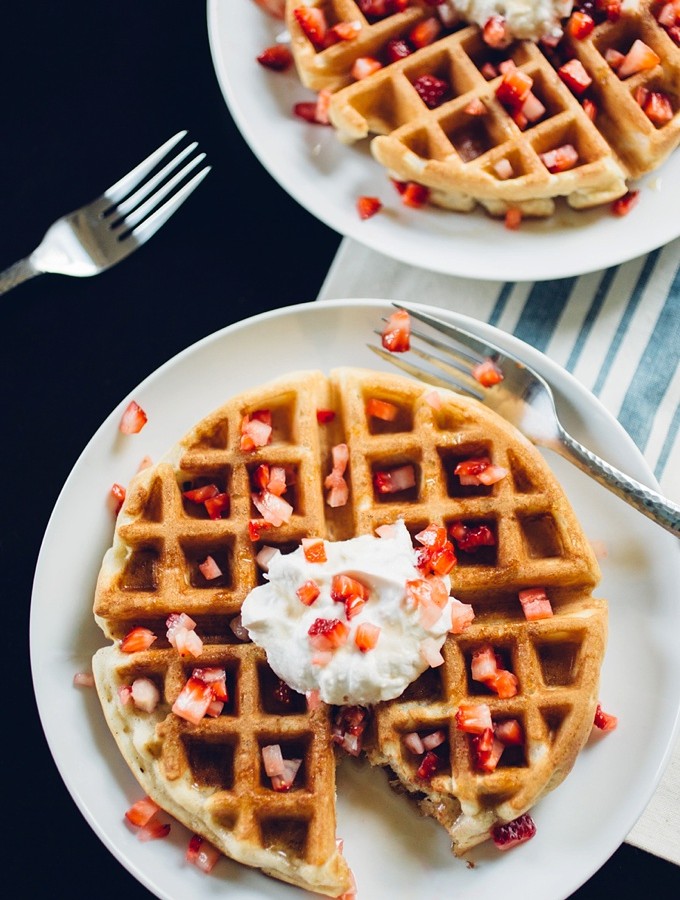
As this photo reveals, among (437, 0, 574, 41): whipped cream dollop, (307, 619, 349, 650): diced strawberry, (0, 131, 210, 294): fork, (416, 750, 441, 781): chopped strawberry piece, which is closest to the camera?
(307, 619, 349, 650): diced strawberry

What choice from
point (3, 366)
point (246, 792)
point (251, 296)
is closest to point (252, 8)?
point (251, 296)

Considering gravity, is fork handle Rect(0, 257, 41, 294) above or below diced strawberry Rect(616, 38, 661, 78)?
above

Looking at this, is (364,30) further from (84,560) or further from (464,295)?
(84,560)

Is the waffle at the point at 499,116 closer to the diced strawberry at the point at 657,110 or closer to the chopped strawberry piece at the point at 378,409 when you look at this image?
the diced strawberry at the point at 657,110

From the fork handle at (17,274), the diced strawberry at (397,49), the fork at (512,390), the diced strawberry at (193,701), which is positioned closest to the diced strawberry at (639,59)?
the diced strawberry at (397,49)

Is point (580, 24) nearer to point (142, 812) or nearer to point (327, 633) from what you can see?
point (327, 633)

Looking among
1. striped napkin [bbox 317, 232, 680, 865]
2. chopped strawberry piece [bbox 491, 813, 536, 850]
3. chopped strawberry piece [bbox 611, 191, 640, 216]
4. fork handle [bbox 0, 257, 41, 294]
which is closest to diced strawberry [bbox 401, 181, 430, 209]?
striped napkin [bbox 317, 232, 680, 865]

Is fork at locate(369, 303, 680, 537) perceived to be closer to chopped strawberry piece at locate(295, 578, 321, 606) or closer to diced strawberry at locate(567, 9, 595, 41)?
chopped strawberry piece at locate(295, 578, 321, 606)
